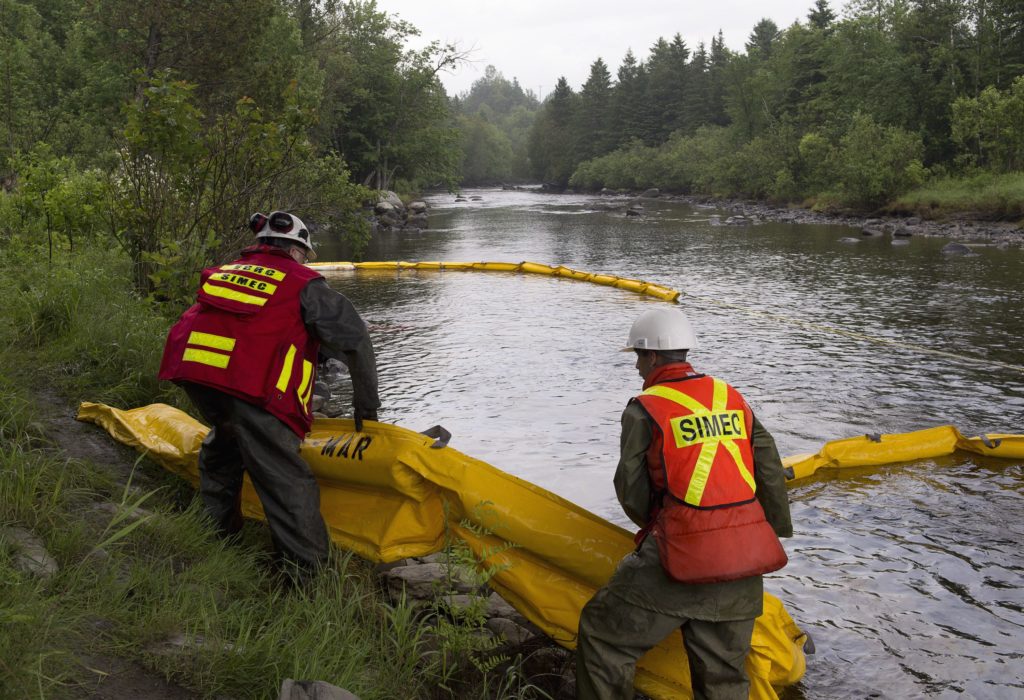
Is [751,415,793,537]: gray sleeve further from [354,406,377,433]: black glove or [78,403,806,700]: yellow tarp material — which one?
[354,406,377,433]: black glove

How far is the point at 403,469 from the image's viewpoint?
14.4ft

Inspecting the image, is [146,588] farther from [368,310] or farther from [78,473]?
[368,310]

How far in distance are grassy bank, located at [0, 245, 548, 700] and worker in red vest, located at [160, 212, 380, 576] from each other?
352mm

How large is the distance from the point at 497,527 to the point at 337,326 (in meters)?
1.33

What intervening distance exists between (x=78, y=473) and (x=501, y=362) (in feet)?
25.7

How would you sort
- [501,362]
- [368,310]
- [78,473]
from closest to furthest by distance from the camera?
[78,473], [501,362], [368,310]

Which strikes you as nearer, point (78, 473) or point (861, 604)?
point (78, 473)

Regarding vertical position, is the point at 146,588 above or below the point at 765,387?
above

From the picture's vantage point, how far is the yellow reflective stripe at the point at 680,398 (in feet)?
11.0

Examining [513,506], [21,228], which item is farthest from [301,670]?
[21,228]

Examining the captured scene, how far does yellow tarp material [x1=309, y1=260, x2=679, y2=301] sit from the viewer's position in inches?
712

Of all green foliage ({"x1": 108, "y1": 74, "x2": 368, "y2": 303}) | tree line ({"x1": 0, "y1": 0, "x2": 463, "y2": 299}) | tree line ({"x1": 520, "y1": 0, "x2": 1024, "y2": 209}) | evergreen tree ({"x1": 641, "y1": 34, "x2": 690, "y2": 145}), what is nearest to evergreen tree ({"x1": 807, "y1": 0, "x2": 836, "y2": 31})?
tree line ({"x1": 520, "y1": 0, "x2": 1024, "y2": 209})

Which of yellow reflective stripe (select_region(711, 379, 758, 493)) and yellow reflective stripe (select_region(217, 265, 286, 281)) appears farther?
yellow reflective stripe (select_region(217, 265, 286, 281))

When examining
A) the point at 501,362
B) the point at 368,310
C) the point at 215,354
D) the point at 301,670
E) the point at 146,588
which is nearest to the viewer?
the point at 301,670
